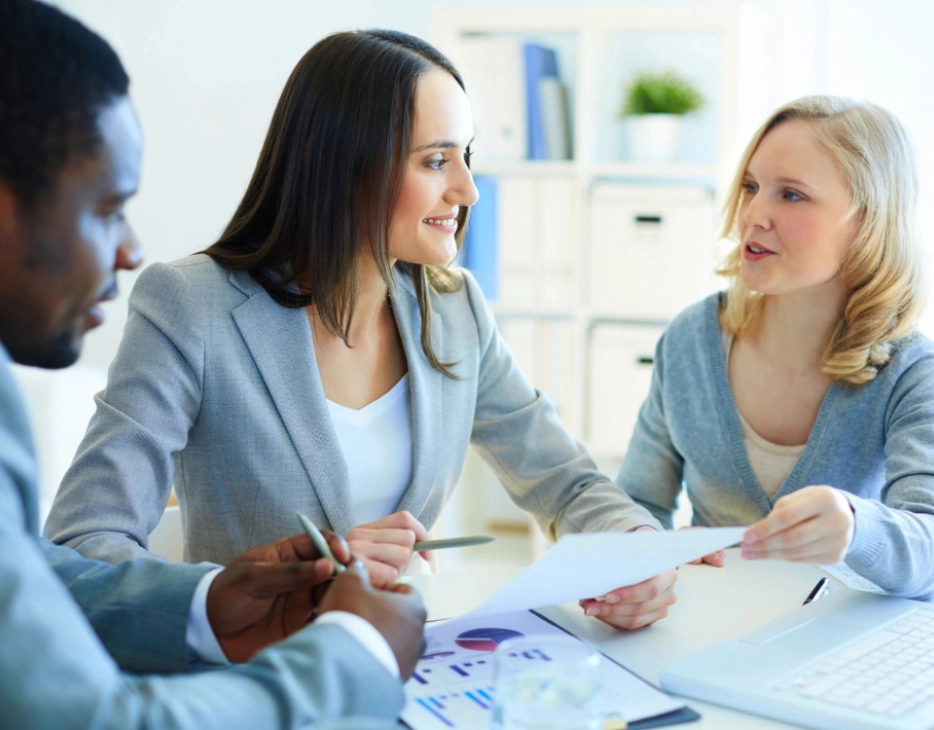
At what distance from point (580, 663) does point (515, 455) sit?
0.90 metres

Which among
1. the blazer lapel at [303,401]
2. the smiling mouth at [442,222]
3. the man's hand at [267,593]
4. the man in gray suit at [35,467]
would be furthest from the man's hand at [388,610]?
the smiling mouth at [442,222]

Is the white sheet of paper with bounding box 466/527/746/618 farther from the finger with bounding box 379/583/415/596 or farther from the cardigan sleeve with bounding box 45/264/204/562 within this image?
the cardigan sleeve with bounding box 45/264/204/562

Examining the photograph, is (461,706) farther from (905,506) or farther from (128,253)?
(905,506)

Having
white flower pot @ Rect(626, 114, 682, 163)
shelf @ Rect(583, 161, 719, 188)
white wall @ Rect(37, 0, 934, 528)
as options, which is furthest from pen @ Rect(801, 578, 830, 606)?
white wall @ Rect(37, 0, 934, 528)

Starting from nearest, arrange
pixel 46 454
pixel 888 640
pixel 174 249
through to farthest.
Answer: pixel 888 640, pixel 46 454, pixel 174 249

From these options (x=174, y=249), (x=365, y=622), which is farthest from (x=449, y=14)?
(x=365, y=622)

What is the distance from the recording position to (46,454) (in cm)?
279

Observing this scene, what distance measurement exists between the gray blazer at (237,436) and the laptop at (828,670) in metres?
0.34

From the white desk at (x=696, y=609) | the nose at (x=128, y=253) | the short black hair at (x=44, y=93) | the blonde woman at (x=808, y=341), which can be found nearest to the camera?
the short black hair at (x=44, y=93)

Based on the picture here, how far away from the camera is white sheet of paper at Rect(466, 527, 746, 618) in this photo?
3.09 ft

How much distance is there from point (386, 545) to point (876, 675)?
520 millimetres

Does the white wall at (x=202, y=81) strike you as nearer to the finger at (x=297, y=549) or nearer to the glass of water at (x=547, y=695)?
the finger at (x=297, y=549)

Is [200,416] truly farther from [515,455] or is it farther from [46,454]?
[46,454]

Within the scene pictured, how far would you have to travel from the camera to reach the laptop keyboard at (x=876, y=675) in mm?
938
